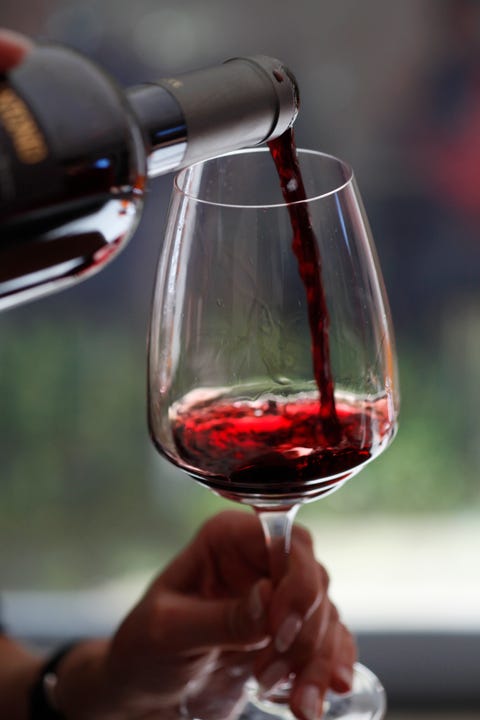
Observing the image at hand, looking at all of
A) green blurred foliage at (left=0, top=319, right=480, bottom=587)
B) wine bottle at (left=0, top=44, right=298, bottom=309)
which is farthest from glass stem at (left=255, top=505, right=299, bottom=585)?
green blurred foliage at (left=0, top=319, right=480, bottom=587)

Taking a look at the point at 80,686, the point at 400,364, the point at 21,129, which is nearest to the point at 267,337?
the point at 21,129

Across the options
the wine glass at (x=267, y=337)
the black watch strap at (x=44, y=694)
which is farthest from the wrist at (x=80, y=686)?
the wine glass at (x=267, y=337)

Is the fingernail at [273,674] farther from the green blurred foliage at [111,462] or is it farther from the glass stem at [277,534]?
the green blurred foliage at [111,462]

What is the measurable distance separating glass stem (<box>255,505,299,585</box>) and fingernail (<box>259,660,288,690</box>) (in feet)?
0.26

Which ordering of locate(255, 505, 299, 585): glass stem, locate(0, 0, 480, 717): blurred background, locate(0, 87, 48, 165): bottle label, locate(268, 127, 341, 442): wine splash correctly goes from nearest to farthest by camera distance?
locate(0, 87, 48, 165): bottle label
locate(268, 127, 341, 442): wine splash
locate(255, 505, 299, 585): glass stem
locate(0, 0, 480, 717): blurred background

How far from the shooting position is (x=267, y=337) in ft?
2.60

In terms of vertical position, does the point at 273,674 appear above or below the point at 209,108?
below

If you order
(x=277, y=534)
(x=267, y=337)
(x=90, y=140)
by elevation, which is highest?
(x=90, y=140)

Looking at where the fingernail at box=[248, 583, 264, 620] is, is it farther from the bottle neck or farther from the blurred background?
the blurred background

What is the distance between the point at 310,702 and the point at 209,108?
54 centimetres

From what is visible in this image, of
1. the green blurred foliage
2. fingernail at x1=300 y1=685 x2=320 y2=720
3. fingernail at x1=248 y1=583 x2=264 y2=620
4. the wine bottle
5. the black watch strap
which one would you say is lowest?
the green blurred foliage

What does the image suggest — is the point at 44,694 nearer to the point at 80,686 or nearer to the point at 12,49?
the point at 80,686

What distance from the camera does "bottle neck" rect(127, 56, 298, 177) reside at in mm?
592

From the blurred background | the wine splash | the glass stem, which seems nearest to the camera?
the wine splash
